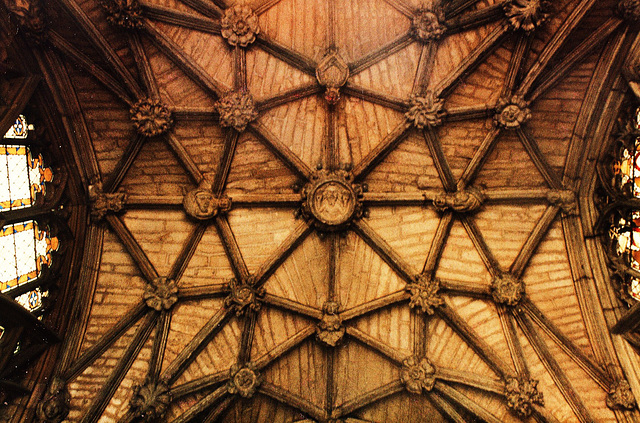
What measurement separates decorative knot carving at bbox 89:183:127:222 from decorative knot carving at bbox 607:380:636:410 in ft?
26.6

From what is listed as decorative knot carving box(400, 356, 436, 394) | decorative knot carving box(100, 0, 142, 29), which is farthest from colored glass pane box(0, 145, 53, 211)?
decorative knot carving box(400, 356, 436, 394)

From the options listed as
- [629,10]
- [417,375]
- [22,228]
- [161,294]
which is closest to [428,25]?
[629,10]

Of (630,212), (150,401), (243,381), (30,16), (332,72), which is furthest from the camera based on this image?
(332,72)

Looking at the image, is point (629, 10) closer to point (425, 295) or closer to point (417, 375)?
point (425, 295)

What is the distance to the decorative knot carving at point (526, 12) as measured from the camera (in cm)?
831

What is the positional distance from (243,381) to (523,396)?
437 centimetres

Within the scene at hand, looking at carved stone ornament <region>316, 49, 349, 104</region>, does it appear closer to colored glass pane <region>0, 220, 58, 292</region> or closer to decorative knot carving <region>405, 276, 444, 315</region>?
decorative knot carving <region>405, 276, 444, 315</region>

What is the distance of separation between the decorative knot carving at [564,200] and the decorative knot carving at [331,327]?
396 centimetres

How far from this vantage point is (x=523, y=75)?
887 centimetres

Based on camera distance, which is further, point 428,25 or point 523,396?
point 428,25

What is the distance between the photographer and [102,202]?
9102 millimetres

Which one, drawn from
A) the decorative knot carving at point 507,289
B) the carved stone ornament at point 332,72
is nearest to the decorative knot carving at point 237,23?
the carved stone ornament at point 332,72

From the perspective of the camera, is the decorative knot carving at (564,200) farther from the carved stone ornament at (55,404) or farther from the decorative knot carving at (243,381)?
the carved stone ornament at (55,404)

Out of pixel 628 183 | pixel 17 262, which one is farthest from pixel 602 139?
pixel 17 262
